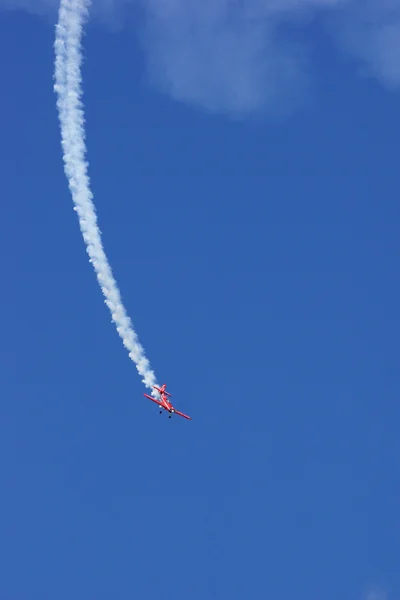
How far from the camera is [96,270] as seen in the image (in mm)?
102062

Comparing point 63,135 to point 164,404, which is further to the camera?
point 164,404

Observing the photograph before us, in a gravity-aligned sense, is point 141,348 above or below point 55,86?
below

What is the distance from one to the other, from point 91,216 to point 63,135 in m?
6.35

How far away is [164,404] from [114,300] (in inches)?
397

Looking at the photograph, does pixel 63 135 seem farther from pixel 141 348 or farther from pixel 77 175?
pixel 141 348

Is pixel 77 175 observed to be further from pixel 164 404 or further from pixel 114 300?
pixel 164 404

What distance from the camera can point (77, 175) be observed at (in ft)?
330

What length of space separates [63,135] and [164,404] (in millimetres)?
22906

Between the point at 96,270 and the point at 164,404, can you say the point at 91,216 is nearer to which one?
the point at 96,270

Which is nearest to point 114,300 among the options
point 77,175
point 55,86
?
point 77,175

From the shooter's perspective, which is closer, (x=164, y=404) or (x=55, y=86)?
(x=55, y=86)

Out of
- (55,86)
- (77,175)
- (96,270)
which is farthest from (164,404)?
(55,86)

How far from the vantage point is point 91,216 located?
101m

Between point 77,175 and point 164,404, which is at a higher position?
point 77,175
